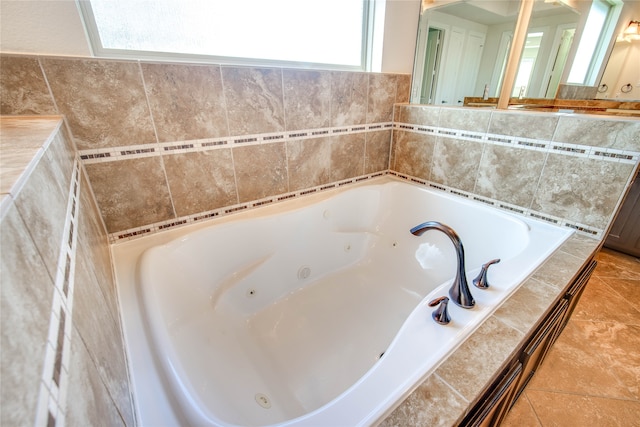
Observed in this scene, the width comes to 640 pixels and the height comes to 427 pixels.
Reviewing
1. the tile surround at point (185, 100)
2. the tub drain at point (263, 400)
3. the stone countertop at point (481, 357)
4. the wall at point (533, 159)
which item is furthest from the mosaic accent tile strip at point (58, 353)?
the wall at point (533, 159)

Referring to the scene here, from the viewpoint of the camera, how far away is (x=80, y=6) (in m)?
1.02

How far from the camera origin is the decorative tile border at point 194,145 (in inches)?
43.9

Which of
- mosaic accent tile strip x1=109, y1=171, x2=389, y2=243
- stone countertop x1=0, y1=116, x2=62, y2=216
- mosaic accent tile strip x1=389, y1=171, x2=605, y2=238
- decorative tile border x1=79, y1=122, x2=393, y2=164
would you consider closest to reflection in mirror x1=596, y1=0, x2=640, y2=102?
mosaic accent tile strip x1=389, y1=171, x2=605, y2=238

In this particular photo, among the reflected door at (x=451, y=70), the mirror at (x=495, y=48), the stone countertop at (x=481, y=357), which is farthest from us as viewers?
the reflected door at (x=451, y=70)

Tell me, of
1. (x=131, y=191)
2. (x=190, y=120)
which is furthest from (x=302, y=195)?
(x=131, y=191)

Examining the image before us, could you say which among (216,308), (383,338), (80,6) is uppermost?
(80,6)

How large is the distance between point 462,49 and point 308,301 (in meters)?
2.27

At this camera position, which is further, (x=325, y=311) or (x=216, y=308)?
(x=325, y=311)

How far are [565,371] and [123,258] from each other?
6.90 ft

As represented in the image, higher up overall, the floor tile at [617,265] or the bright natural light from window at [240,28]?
the bright natural light from window at [240,28]

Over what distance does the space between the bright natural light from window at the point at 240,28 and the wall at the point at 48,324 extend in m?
0.91

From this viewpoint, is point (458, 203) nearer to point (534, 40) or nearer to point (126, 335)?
point (534, 40)

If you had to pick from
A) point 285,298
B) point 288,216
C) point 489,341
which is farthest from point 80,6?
point 489,341

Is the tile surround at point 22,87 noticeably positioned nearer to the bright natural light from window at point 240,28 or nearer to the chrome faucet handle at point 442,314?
the bright natural light from window at point 240,28
